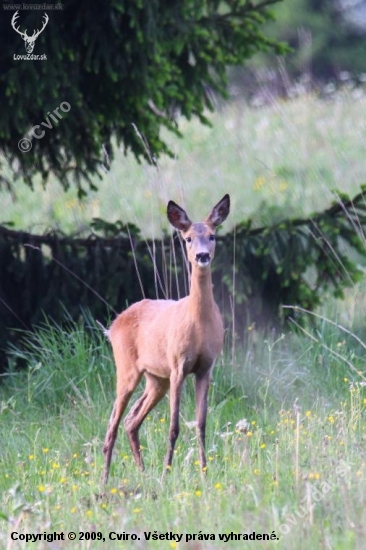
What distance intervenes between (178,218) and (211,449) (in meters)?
1.37

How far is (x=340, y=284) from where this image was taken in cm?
859

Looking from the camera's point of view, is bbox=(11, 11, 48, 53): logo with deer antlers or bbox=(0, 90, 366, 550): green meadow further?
bbox=(11, 11, 48, 53): logo with deer antlers

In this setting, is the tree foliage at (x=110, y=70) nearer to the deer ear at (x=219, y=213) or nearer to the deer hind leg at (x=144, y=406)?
the deer ear at (x=219, y=213)

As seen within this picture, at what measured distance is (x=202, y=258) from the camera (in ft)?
19.9

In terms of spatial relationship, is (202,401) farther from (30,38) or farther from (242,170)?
(242,170)

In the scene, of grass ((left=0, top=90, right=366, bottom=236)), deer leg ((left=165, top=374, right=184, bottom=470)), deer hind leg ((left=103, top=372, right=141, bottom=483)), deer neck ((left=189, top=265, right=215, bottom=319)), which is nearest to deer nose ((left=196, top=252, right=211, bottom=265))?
deer neck ((left=189, top=265, right=215, bottom=319))

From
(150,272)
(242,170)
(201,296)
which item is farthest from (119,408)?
(242,170)

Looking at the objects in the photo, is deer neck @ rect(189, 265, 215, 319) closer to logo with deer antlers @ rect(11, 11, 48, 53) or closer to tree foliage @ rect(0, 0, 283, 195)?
tree foliage @ rect(0, 0, 283, 195)

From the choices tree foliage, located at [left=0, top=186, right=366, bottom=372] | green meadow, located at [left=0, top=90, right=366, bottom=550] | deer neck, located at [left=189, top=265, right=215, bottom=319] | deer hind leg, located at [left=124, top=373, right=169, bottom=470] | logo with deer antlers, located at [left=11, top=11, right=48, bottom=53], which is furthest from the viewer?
tree foliage, located at [left=0, top=186, right=366, bottom=372]

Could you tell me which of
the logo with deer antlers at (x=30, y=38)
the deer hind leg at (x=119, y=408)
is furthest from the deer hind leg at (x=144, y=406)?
the logo with deer antlers at (x=30, y=38)

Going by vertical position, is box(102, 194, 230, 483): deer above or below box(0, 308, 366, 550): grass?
above

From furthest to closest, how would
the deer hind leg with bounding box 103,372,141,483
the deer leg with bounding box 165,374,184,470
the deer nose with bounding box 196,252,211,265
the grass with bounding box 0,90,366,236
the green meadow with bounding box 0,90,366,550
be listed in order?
1. the grass with bounding box 0,90,366,236
2. the deer hind leg with bounding box 103,372,141,483
3. the deer leg with bounding box 165,374,184,470
4. the deer nose with bounding box 196,252,211,265
5. the green meadow with bounding box 0,90,366,550

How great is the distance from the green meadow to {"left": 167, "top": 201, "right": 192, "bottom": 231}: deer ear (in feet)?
4.04

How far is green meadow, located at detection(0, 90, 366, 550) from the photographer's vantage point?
16.1ft
